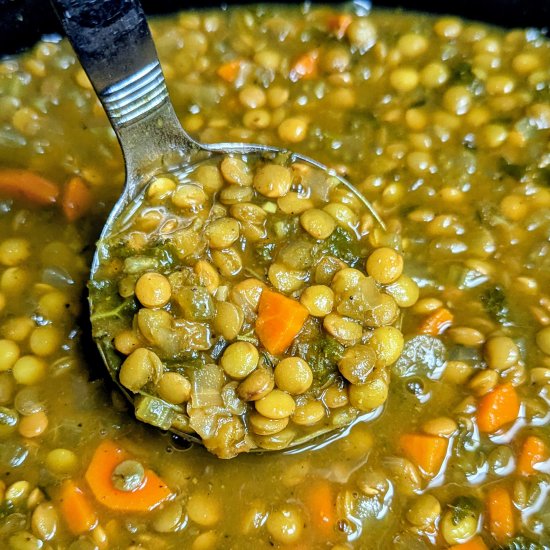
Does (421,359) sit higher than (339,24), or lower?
lower

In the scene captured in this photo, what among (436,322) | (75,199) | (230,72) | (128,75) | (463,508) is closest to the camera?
(128,75)

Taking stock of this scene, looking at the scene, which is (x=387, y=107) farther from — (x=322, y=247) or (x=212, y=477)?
(x=212, y=477)

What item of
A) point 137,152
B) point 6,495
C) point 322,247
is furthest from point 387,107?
point 6,495

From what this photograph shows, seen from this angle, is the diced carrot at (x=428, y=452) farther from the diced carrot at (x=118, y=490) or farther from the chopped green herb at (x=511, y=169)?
the chopped green herb at (x=511, y=169)

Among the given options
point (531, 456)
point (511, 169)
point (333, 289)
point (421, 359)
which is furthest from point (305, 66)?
point (531, 456)

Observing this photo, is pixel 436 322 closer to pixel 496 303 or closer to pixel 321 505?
pixel 496 303

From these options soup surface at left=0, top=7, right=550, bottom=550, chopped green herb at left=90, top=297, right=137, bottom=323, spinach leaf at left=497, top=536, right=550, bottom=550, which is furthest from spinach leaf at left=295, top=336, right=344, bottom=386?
spinach leaf at left=497, top=536, right=550, bottom=550

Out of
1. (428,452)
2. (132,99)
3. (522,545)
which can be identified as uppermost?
(132,99)

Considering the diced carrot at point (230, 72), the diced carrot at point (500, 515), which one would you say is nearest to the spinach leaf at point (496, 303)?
the diced carrot at point (500, 515)
